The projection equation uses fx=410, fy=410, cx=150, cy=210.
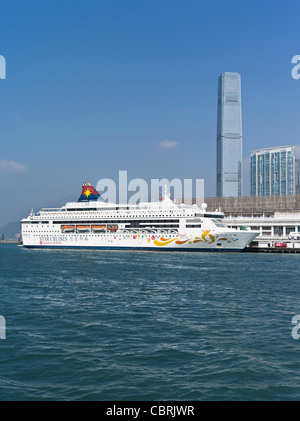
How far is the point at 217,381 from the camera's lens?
9.84 m

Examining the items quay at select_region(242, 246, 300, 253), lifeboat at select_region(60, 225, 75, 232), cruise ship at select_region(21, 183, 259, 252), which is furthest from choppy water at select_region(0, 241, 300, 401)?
lifeboat at select_region(60, 225, 75, 232)

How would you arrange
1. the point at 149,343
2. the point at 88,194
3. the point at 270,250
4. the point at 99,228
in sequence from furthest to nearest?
the point at 88,194, the point at 270,250, the point at 99,228, the point at 149,343

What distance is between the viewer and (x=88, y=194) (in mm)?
74875

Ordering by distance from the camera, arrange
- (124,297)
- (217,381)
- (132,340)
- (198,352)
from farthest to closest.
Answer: (124,297) < (132,340) < (198,352) < (217,381)

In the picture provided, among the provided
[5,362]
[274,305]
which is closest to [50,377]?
[5,362]

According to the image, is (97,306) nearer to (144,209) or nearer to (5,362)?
(5,362)

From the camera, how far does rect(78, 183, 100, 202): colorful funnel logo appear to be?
245 feet

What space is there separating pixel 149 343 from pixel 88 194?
63443 millimetres

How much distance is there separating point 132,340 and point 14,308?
714 cm

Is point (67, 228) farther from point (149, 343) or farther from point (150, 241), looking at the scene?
point (149, 343)

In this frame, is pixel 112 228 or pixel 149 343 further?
pixel 112 228

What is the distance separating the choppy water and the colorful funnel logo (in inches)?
2016

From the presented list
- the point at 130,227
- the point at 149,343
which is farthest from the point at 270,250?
the point at 149,343

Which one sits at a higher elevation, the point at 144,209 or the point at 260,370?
the point at 144,209
